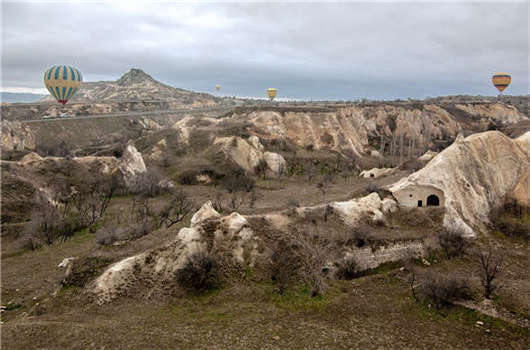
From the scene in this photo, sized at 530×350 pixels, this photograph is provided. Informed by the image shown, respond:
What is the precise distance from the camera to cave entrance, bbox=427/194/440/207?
1173 inches

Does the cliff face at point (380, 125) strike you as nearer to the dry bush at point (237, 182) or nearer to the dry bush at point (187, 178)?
the dry bush at point (237, 182)

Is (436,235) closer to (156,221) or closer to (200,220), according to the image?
(200,220)

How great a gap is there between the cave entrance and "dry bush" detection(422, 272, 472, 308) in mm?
12187

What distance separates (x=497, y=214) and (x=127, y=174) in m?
49.6

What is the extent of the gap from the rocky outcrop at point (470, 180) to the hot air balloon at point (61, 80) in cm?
5142

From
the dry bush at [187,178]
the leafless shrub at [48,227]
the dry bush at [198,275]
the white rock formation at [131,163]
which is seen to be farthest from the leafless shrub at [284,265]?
the white rock formation at [131,163]

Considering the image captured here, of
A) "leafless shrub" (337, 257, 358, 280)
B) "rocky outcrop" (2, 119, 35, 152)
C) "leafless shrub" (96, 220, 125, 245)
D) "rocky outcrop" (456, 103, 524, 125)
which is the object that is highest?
"rocky outcrop" (456, 103, 524, 125)

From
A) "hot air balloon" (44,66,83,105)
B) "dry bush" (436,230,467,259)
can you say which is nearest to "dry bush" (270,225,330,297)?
"dry bush" (436,230,467,259)

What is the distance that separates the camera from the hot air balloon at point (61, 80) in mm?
50562

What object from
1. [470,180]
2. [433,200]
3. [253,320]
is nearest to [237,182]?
[433,200]

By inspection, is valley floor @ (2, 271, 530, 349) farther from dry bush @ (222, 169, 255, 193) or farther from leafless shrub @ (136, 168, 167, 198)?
dry bush @ (222, 169, 255, 193)

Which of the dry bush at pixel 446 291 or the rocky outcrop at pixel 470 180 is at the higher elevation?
the rocky outcrop at pixel 470 180

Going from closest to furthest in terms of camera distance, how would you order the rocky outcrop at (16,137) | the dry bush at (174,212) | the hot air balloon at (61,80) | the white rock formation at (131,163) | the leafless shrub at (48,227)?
the leafless shrub at (48,227)
the dry bush at (174,212)
the hot air balloon at (61,80)
the white rock formation at (131,163)
the rocky outcrop at (16,137)

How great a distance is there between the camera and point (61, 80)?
5094cm
